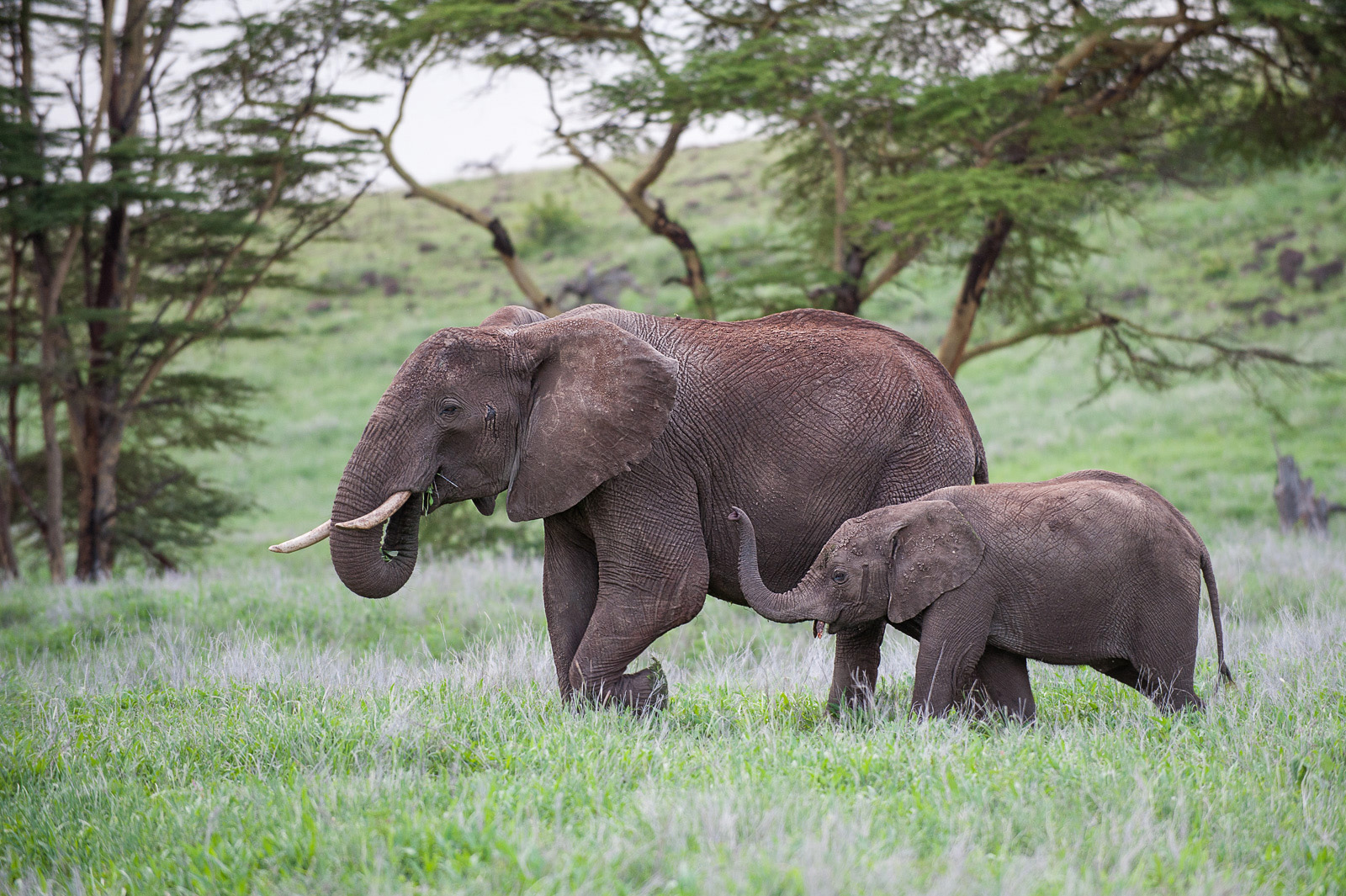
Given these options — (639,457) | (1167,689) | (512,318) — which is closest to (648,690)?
(639,457)

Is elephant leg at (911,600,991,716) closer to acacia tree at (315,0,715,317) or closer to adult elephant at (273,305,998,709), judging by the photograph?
adult elephant at (273,305,998,709)

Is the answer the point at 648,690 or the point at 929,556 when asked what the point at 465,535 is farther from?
the point at 929,556

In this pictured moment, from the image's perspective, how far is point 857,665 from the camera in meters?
5.84

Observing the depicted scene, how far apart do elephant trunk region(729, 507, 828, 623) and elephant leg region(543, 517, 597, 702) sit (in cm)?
95

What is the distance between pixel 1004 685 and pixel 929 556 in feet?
3.15

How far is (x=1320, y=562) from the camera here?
461 inches

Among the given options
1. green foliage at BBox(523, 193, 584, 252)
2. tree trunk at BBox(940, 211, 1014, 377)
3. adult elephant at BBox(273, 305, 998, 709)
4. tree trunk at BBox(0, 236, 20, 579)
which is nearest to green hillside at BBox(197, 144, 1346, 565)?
green foliage at BBox(523, 193, 584, 252)

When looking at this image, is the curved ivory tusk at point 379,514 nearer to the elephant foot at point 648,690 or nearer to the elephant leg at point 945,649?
the elephant foot at point 648,690

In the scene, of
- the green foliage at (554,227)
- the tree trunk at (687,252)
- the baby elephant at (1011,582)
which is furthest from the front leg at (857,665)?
the green foliage at (554,227)

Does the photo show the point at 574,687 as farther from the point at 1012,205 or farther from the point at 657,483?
the point at 1012,205

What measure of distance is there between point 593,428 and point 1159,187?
4236 cm

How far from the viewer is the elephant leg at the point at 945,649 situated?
518 cm

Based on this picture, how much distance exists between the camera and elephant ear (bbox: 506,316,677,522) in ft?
17.3

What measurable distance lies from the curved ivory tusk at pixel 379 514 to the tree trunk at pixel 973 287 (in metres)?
10.9
